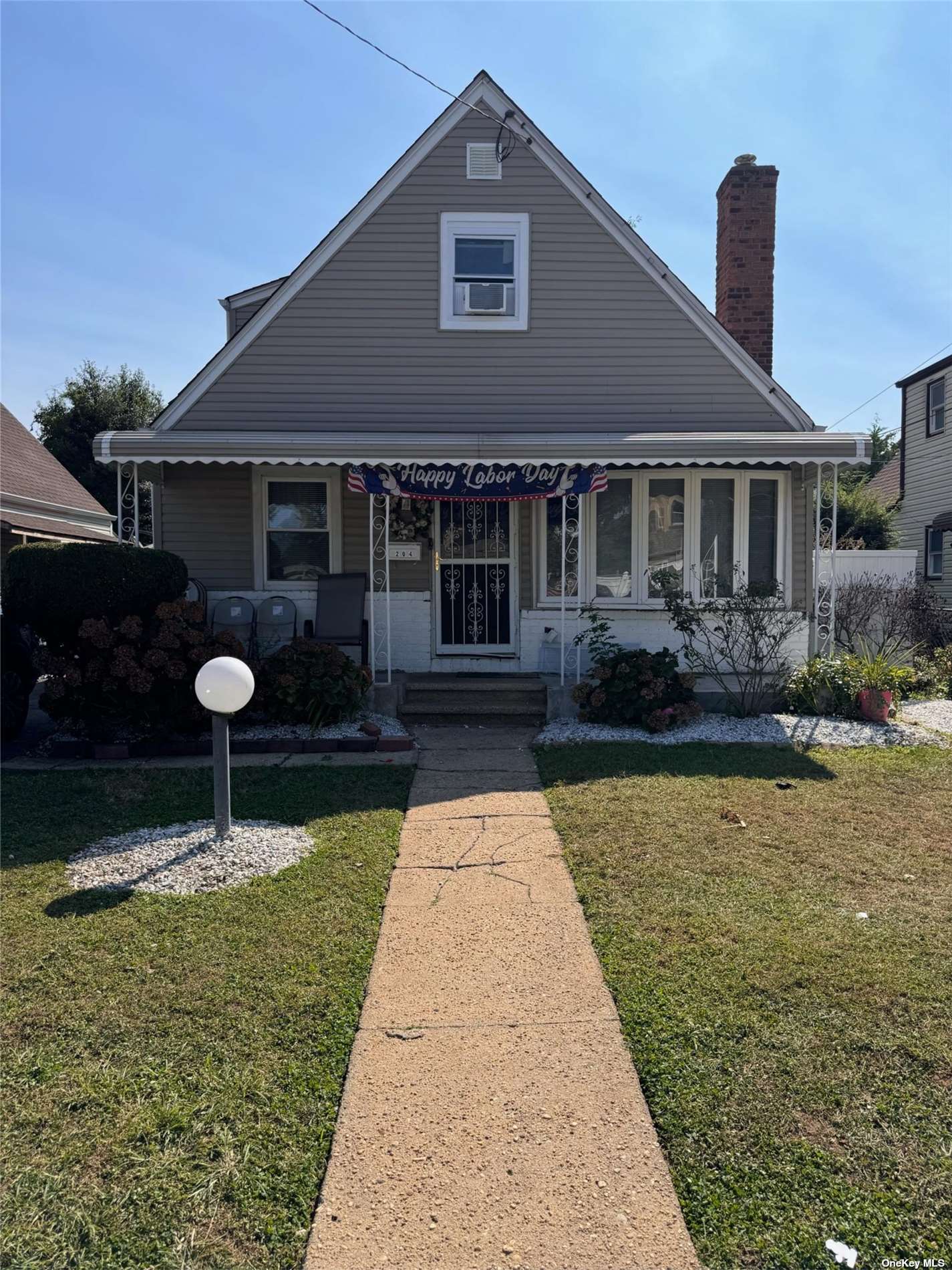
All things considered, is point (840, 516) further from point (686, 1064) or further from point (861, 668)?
point (686, 1064)

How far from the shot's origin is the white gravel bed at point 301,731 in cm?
791

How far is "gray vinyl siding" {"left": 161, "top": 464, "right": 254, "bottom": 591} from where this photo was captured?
10.4 metres

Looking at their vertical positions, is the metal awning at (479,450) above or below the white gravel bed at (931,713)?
above

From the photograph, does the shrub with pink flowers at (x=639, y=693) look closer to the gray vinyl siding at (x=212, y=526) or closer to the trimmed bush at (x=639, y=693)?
the trimmed bush at (x=639, y=693)

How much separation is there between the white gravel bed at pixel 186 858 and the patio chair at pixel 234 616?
181 inches

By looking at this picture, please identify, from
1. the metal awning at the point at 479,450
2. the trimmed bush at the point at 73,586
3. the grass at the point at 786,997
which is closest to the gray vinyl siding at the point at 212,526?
the metal awning at the point at 479,450

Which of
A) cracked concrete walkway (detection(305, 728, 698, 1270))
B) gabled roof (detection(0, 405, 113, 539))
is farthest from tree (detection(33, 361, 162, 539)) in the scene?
cracked concrete walkway (detection(305, 728, 698, 1270))

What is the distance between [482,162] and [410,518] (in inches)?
176

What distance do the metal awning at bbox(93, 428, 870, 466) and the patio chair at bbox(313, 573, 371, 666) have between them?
1642 mm

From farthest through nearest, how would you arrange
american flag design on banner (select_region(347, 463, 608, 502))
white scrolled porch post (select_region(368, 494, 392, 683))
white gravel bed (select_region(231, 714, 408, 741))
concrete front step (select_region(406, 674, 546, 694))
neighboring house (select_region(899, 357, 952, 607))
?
neighboring house (select_region(899, 357, 952, 607)) < white scrolled porch post (select_region(368, 494, 392, 683)) < concrete front step (select_region(406, 674, 546, 694)) < american flag design on banner (select_region(347, 463, 608, 502)) < white gravel bed (select_region(231, 714, 408, 741))

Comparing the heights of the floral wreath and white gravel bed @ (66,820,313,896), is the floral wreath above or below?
above

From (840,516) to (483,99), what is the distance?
1652 cm

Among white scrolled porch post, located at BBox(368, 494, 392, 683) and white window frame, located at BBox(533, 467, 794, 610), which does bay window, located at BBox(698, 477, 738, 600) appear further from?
white scrolled porch post, located at BBox(368, 494, 392, 683)

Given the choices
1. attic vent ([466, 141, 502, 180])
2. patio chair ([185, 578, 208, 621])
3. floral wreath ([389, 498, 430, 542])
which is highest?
attic vent ([466, 141, 502, 180])
